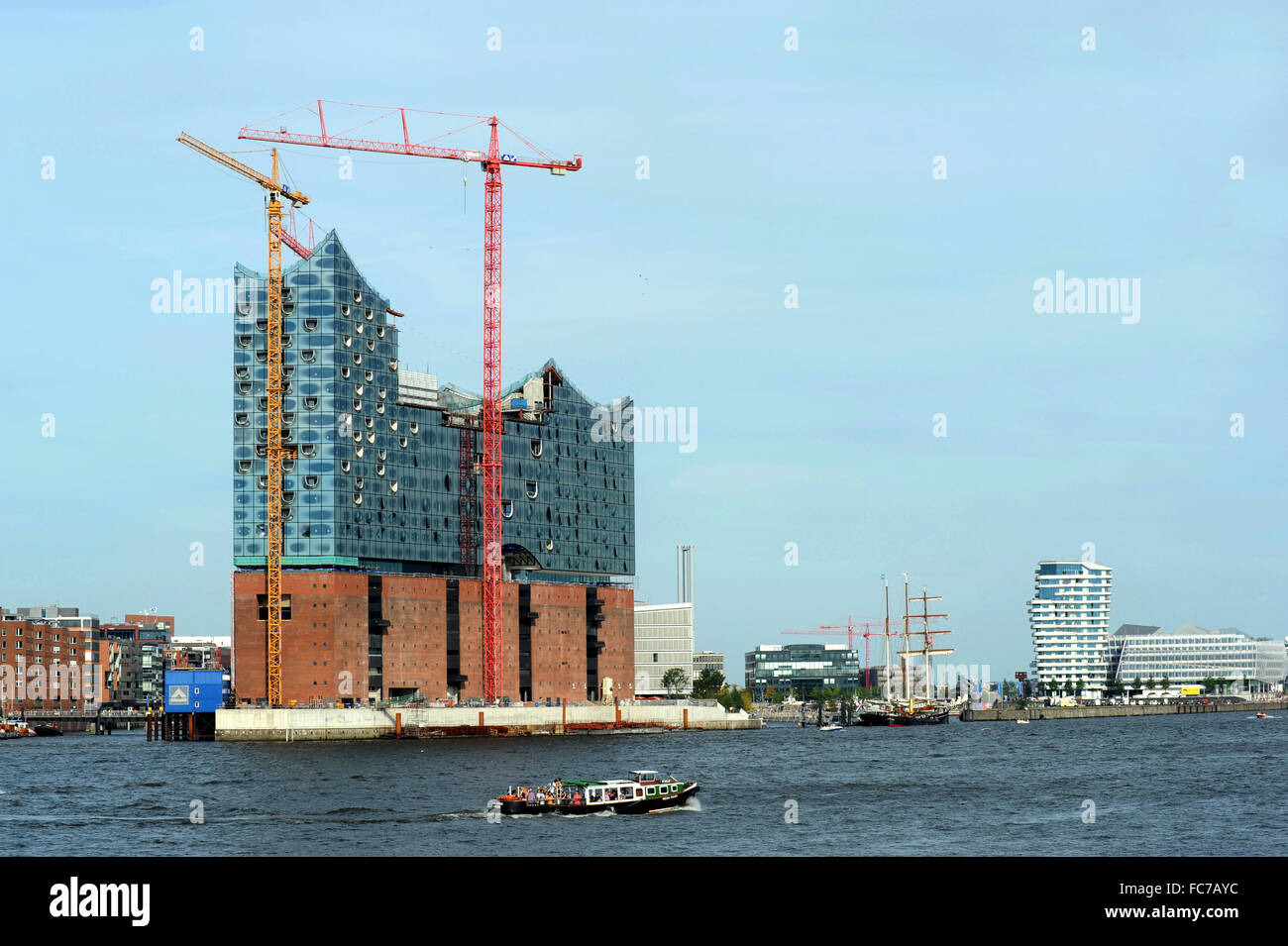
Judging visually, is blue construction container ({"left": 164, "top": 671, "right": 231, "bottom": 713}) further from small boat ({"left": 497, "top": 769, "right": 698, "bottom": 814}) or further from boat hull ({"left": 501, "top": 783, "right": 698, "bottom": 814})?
boat hull ({"left": 501, "top": 783, "right": 698, "bottom": 814})

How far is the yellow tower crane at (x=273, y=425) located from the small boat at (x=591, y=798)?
9889 centimetres

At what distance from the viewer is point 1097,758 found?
136750mm

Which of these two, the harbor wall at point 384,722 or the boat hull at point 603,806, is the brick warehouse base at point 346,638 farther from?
the boat hull at point 603,806

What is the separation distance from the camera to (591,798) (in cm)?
8331

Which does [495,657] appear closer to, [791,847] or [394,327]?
[394,327]

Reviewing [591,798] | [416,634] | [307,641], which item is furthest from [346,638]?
[591,798]

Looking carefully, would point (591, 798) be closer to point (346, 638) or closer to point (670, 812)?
point (670, 812)

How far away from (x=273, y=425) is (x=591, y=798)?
10988 centimetres

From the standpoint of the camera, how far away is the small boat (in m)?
81.8

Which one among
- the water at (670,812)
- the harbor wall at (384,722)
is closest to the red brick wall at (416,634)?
the harbor wall at (384,722)

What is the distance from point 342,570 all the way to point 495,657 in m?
22.7

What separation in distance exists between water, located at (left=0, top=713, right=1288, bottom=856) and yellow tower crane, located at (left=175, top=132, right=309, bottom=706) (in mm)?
18155

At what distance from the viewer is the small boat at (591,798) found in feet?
268
